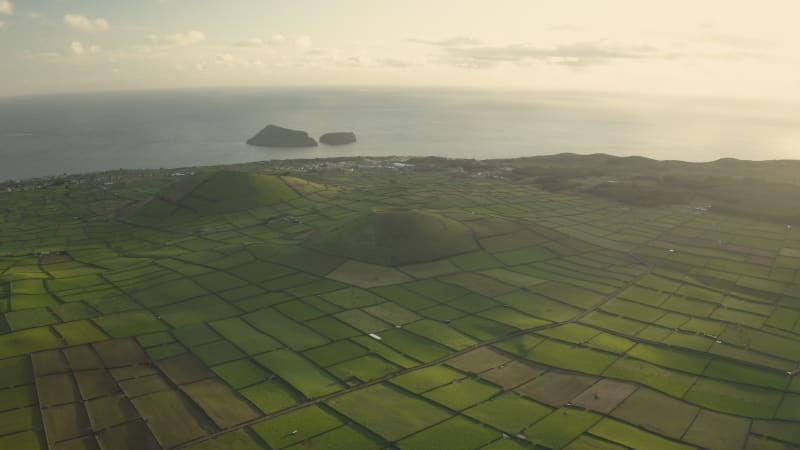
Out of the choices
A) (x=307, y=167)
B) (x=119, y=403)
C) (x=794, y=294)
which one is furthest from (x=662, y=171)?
(x=119, y=403)

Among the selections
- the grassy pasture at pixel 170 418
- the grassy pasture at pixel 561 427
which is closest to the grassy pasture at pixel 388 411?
the grassy pasture at pixel 561 427

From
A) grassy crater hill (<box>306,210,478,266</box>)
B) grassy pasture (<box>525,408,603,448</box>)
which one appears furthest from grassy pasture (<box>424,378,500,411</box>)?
grassy crater hill (<box>306,210,478,266</box>)

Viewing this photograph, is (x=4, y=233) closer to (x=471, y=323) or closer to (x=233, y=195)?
(x=233, y=195)

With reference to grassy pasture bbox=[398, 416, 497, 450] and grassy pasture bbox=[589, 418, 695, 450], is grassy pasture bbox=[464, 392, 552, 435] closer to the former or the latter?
grassy pasture bbox=[398, 416, 497, 450]

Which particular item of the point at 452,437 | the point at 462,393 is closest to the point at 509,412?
the point at 462,393

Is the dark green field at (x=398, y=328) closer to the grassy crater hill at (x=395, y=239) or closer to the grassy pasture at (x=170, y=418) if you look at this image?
the grassy pasture at (x=170, y=418)

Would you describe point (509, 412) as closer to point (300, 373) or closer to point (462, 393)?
point (462, 393)
